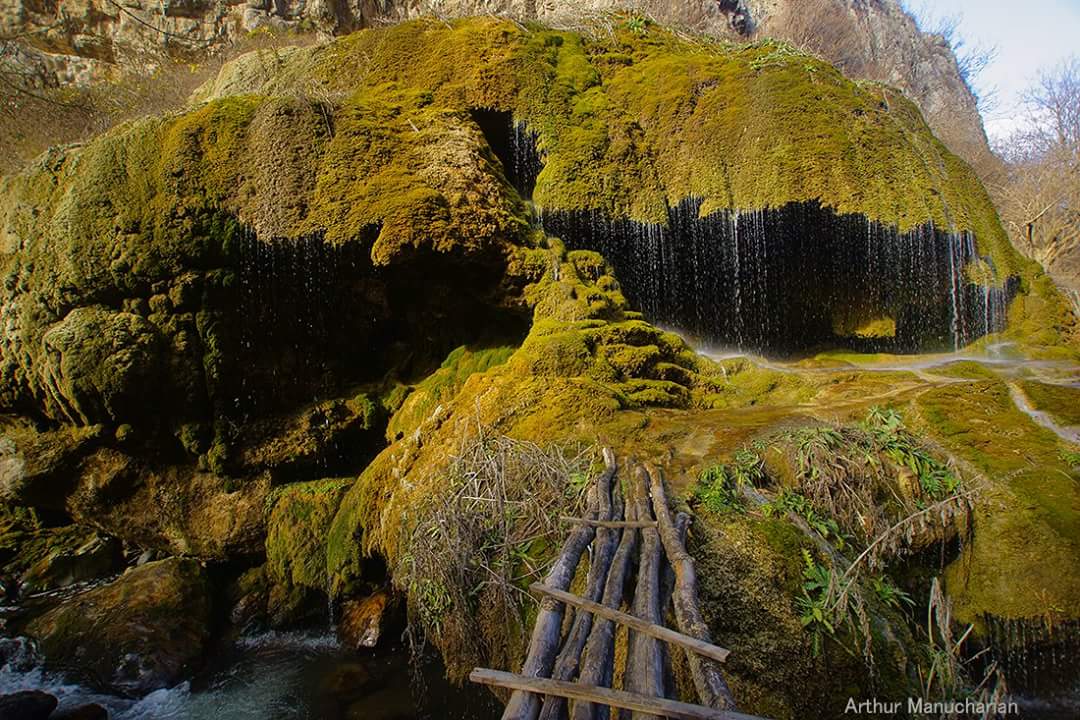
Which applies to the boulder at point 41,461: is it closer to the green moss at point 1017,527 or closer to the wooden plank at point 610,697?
the wooden plank at point 610,697

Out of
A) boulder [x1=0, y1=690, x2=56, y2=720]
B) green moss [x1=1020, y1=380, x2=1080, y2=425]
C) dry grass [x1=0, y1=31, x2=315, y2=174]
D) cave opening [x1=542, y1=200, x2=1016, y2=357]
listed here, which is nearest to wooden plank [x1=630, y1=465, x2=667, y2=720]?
green moss [x1=1020, y1=380, x2=1080, y2=425]

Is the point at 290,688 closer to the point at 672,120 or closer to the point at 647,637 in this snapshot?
the point at 647,637

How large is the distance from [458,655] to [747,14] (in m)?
32.8

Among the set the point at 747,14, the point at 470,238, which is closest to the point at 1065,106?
the point at 747,14

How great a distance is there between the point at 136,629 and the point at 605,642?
567 cm

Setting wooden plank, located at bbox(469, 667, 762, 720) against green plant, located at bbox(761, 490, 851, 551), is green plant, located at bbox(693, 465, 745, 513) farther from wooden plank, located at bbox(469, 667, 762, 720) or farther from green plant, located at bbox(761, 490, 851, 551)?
wooden plank, located at bbox(469, 667, 762, 720)

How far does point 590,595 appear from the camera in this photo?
240 centimetres

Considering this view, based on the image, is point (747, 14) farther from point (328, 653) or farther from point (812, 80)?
point (328, 653)

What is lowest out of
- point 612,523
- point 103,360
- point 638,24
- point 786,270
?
point 612,523

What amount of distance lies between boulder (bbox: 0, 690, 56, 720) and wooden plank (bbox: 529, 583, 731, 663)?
5.19 metres

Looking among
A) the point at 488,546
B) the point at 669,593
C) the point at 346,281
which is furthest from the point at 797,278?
the point at 669,593

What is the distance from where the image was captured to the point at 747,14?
27.2 m

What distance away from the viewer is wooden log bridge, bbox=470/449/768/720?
176 cm

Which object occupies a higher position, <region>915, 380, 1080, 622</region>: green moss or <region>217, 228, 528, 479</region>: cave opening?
<region>217, 228, 528, 479</region>: cave opening
